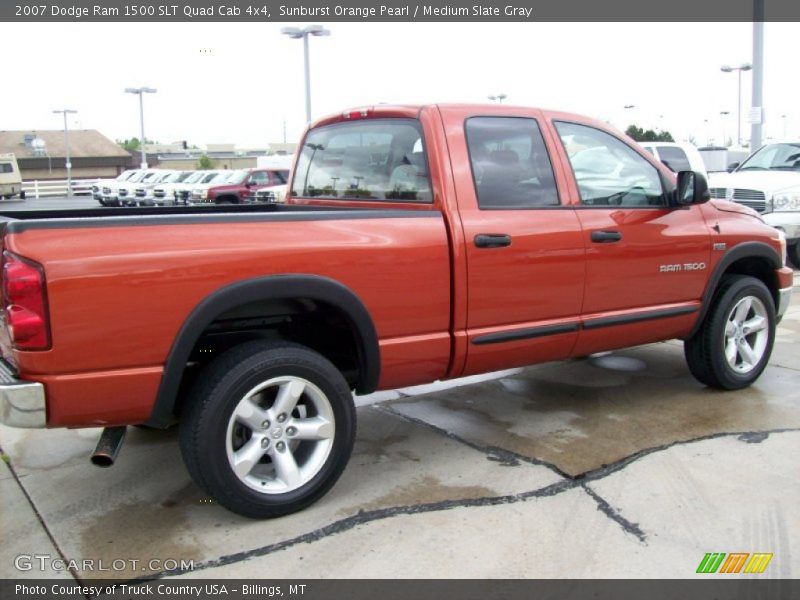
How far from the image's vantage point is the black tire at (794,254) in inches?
449

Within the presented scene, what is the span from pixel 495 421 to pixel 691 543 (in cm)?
174

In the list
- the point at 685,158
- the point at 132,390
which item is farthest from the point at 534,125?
the point at 685,158

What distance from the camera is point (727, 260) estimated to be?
16.8ft

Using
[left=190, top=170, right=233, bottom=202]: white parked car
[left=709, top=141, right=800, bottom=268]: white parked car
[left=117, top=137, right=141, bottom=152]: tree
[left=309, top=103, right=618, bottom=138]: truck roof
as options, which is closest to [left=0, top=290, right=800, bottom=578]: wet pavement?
[left=309, top=103, right=618, bottom=138]: truck roof

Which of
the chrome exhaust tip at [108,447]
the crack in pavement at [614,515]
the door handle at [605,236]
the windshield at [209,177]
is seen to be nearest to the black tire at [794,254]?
the door handle at [605,236]

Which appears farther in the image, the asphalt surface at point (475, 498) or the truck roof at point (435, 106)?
the truck roof at point (435, 106)

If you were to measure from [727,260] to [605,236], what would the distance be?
117cm

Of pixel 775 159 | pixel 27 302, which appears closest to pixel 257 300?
pixel 27 302

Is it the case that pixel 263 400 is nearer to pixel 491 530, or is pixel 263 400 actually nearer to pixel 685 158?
pixel 491 530

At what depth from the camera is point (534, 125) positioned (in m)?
4.48

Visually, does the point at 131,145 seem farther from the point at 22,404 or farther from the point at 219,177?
the point at 22,404

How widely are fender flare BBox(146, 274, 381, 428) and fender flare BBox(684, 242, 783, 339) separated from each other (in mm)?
2502

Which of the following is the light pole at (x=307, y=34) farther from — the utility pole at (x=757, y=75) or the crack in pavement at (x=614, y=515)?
the crack in pavement at (x=614, y=515)

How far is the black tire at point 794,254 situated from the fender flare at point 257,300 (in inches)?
385
